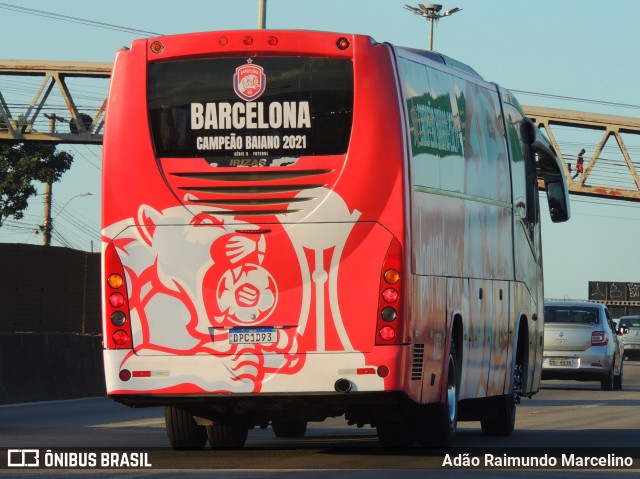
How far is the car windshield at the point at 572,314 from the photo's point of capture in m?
35.7

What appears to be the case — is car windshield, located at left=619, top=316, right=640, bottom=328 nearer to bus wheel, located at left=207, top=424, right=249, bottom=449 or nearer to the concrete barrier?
the concrete barrier

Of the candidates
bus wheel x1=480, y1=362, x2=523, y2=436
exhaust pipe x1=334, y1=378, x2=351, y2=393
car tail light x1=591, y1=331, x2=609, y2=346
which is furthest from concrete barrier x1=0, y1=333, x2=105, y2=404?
exhaust pipe x1=334, y1=378, x2=351, y2=393

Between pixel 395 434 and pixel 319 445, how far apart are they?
0.99 meters

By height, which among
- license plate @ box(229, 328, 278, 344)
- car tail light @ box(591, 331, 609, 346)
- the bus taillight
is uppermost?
the bus taillight

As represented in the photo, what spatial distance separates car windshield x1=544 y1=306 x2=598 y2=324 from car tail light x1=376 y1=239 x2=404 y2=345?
2110 centimetres

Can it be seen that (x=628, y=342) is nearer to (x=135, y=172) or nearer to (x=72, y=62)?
(x=72, y=62)

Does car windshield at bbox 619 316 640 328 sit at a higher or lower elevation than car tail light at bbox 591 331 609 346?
lower

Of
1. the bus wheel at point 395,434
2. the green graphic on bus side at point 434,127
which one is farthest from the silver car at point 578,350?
the green graphic on bus side at point 434,127

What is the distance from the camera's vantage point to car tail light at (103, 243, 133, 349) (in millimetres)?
15141

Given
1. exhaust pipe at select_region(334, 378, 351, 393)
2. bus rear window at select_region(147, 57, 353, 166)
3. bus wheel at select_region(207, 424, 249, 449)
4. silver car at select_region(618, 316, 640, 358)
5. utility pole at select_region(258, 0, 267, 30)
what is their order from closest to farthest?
exhaust pipe at select_region(334, 378, 351, 393) → bus rear window at select_region(147, 57, 353, 166) → bus wheel at select_region(207, 424, 249, 449) → utility pole at select_region(258, 0, 267, 30) → silver car at select_region(618, 316, 640, 358)

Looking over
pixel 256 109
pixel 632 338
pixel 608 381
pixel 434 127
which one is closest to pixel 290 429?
pixel 434 127

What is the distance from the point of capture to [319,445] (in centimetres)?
1773

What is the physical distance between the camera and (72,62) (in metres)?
64.8

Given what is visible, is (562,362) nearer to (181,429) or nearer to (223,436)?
(223,436)
